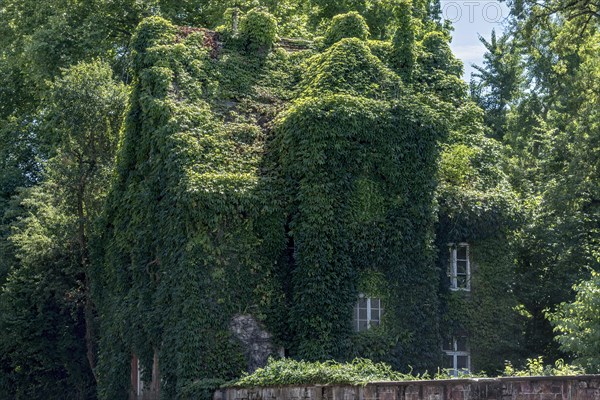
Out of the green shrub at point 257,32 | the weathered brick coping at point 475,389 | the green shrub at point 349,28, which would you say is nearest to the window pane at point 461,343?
the green shrub at point 349,28

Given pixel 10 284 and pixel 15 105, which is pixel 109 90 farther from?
pixel 15 105

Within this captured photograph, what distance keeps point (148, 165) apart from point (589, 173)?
1392cm

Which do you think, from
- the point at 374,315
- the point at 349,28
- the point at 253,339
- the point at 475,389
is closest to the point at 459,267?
the point at 374,315

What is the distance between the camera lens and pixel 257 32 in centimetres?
3678

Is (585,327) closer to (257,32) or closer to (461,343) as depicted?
(461,343)

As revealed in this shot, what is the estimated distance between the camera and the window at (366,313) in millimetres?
31969

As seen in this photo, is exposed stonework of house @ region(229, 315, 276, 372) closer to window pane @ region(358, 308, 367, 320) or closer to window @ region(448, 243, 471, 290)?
window pane @ region(358, 308, 367, 320)

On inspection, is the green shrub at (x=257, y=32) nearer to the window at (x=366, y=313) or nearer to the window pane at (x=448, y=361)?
the window at (x=366, y=313)

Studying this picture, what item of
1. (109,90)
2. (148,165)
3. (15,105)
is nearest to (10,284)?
(109,90)

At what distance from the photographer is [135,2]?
48594 mm

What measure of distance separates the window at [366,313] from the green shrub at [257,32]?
8.76m

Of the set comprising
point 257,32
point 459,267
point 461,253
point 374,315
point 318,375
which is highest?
point 257,32

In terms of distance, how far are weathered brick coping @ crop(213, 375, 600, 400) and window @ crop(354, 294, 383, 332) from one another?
28.3 ft

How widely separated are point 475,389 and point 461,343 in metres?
14.7
